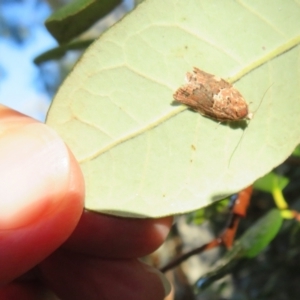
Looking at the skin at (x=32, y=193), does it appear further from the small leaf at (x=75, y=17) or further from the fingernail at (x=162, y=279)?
the fingernail at (x=162, y=279)

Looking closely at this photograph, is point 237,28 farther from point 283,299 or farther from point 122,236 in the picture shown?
point 283,299

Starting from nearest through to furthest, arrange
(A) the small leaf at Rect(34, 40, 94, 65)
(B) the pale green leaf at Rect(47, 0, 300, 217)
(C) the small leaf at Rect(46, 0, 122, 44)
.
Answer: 1. (B) the pale green leaf at Rect(47, 0, 300, 217)
2. (C) the small leaf at Rect(46, 0, 122, 44)
3. (A) the small leaf at Rect(34, 40, 94, 65)

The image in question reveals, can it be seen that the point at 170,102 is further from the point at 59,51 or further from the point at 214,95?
the point at 59,51

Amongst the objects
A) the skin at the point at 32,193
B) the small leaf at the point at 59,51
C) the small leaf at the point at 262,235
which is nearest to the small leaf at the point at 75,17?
the small leaf at the point at 59,51

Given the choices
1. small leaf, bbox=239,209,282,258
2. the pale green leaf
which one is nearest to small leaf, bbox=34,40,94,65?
the pale green leaf

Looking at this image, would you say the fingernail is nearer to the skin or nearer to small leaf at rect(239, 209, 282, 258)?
small leaf at rect(239, 209, 282, 258)

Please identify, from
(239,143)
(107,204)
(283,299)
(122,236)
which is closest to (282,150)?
(239,143)

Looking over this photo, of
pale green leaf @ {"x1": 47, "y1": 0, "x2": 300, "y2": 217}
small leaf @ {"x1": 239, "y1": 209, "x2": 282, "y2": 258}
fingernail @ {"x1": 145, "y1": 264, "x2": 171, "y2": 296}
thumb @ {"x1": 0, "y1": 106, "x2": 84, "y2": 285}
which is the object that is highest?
pale green leaf @ {"x1": 47, "y1": 0, "x2": 300, "y2": 217}
